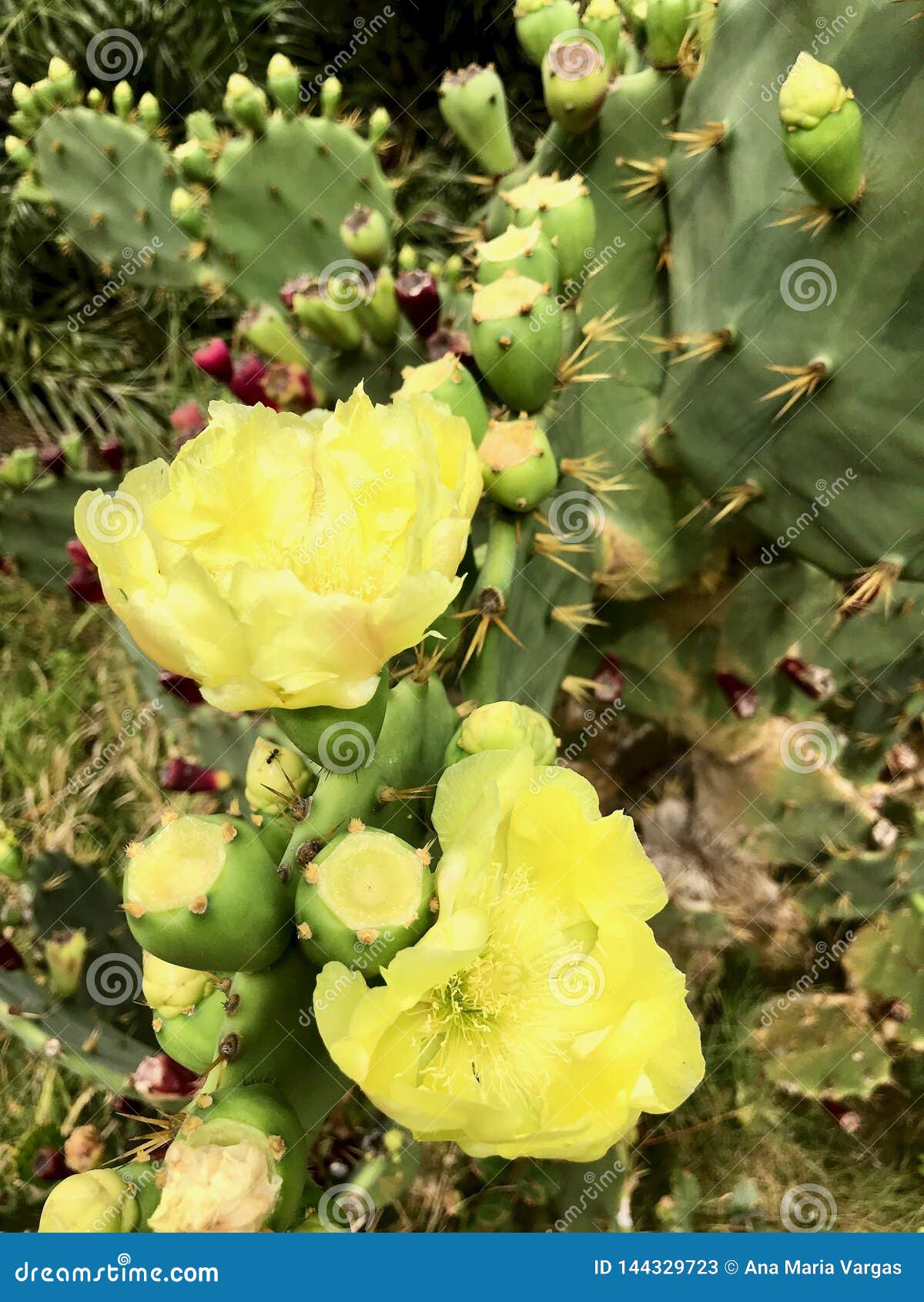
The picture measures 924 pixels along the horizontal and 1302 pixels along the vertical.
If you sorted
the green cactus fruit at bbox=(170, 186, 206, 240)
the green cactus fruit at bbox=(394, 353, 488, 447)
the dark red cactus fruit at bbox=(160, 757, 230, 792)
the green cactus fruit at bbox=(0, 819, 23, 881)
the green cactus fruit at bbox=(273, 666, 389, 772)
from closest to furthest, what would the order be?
the green cactus fruit at bbox=(273, 666, 389, 772) → the green cactus fruit at bbox=(394, 353, 488, 447) → the green cactus fruit at bbox=(0, 819, 23, 881) → the dark red cactus fruit at bbox=(160, 757, 230, 792) → the green cactus fruit at bbox=(170, 186, 206, 240)

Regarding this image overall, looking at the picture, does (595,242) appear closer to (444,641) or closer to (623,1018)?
(444,641)

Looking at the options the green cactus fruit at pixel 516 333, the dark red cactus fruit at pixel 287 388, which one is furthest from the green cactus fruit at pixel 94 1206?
the dark red cactus fruit at pixel 287 388

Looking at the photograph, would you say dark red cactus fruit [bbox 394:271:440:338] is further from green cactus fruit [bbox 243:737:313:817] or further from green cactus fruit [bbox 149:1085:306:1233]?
green cactus fruit [bbox 149:1085:306:1233]

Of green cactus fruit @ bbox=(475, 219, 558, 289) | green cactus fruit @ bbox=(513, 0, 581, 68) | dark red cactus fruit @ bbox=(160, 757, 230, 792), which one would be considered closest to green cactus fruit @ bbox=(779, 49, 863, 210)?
green cactus fruit @ bbox=(475, 219, 558, 289)

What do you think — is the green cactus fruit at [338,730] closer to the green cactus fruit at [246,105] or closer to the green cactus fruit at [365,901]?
the green cactus fruit at [365,901]

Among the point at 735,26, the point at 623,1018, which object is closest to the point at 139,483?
the point at 623,1018

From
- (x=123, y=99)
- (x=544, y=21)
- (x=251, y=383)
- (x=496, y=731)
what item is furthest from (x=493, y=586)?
(x=123, y=99)
